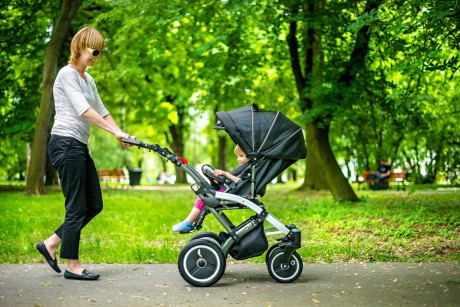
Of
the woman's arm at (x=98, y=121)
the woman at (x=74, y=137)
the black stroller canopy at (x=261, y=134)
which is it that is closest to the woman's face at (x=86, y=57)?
the woman at (x=74, y=137)

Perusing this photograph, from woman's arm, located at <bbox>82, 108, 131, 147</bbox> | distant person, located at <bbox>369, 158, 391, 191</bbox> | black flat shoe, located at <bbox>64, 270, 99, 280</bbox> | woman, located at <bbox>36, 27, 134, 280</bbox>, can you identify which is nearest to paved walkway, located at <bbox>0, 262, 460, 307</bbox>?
black flat shoe, located at <bbox>64, 270, 99, 280</bbox>

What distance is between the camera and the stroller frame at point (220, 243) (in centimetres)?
646

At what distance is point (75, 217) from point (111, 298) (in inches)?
44.6

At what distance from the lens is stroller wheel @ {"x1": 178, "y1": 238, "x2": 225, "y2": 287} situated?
6445 mm

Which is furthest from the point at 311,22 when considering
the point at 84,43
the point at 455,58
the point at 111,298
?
the point at 111,298

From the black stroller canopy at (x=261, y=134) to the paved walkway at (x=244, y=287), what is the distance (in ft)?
4.07

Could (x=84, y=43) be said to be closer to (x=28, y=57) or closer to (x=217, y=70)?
(x=217, y=70)

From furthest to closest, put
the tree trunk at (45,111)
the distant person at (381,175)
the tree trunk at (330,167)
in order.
→ 1. the distant person at (381,175)
2. the tree trunk at (45,111)
3. the tree trunk at (330,167)

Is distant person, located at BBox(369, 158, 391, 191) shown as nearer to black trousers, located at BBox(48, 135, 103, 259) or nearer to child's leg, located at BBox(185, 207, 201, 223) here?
child's leg, located at BBox(185, 207, 201, 223)

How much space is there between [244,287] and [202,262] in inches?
17.7

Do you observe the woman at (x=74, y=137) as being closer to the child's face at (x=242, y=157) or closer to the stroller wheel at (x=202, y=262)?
the stroller wheel at (x=202, y=262)

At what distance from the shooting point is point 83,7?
921 inches

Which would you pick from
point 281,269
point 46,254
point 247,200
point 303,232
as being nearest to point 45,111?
point 303,232

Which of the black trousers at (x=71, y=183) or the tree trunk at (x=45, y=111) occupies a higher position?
the tree trunk at (x=45, y=111)
